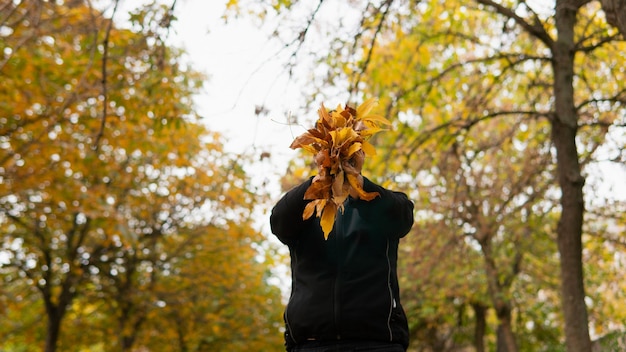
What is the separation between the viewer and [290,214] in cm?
287

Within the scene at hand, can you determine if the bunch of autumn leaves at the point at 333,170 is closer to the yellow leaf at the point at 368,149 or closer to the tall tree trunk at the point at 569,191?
the yellow leaf at the point at 368,149

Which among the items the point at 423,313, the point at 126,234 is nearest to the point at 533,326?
the point at 423,313

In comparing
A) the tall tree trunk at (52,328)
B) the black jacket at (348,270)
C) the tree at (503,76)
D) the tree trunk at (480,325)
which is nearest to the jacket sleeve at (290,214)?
the black jacket at (348,270)

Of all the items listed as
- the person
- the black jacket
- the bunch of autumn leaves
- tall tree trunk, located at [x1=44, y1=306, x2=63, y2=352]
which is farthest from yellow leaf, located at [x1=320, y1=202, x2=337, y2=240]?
tall tree trunk, located at [x1=44, y1=306, x2=63, y2=352]

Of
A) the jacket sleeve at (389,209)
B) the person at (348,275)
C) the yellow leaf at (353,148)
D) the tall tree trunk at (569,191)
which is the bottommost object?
the person at (348,275)

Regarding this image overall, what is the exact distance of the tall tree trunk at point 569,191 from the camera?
608cm

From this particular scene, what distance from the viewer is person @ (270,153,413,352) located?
2.73 m

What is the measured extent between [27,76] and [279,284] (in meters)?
10.4

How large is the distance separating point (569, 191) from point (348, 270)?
4163 mm

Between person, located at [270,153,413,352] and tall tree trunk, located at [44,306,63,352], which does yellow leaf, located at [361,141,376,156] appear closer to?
person, located at [270,153,413,352]

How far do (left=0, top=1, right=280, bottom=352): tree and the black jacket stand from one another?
2988 mm

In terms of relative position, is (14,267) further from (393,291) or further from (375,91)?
(393,291)

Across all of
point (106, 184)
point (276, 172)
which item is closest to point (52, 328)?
point (106, 184)

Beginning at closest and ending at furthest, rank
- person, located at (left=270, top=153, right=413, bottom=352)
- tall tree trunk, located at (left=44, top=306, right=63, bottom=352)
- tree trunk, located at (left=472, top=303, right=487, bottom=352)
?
person, located at (left=270, top=153, right=413, bottom=352) < tall tree trunk, located at (left=44, top=306, right=63, bottom=352) < tree trunk, located at (left=472, top=303, right=487, bottom=352)
